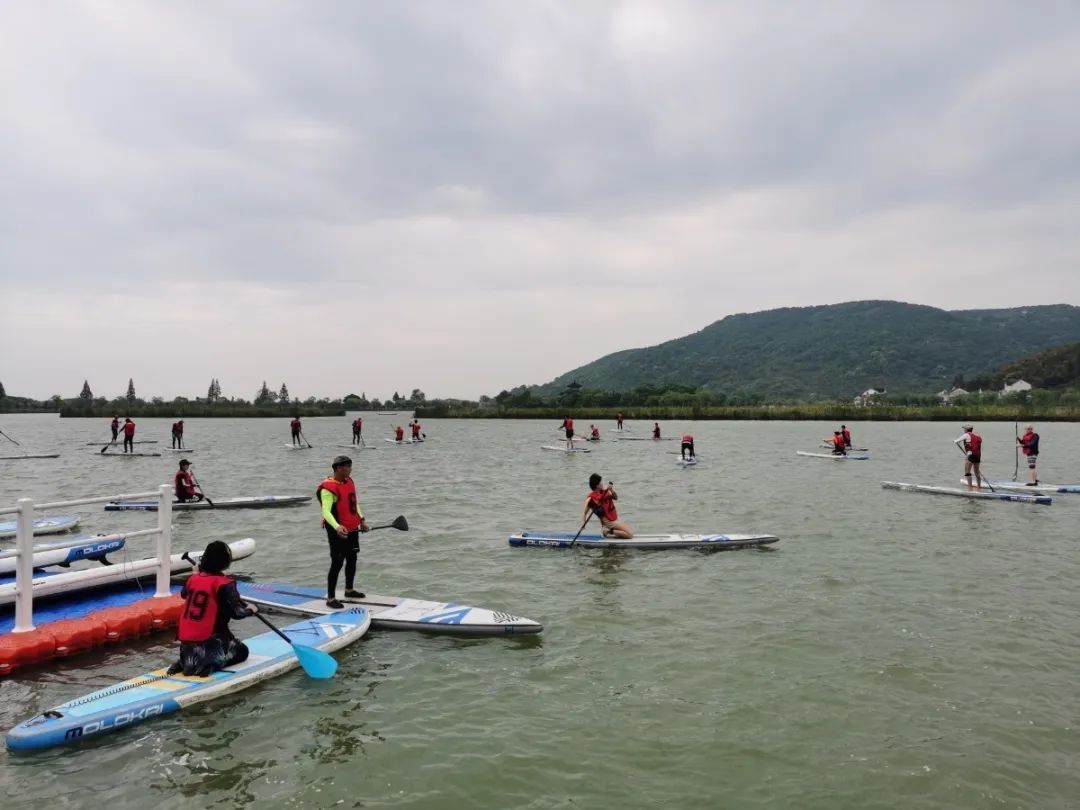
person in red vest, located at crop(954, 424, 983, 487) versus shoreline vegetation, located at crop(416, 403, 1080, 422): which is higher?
shoreline vegetation, located at crop(416, 403, 1080, 422)

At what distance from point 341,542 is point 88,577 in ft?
13.8

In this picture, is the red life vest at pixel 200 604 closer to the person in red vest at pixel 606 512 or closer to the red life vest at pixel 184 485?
the person in red vest at pixel 606 512

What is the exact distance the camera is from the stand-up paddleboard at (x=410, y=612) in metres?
10.4

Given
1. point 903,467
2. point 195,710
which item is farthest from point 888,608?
point 903,467

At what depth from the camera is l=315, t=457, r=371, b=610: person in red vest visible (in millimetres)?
10727

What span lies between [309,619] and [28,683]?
3.43 meters

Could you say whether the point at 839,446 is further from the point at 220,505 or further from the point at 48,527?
the point at 48,527

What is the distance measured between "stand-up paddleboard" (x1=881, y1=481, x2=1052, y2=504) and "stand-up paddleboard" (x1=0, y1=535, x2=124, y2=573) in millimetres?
25833

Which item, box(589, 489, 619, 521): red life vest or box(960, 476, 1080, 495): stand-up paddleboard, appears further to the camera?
box(960, 476, 1080, 495): stand-up paddleboard

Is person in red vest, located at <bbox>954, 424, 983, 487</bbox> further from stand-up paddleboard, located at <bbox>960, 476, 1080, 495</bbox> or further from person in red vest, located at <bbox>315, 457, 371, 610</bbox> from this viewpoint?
person in red vest, located at <bbox>315, 457, 371, 610</bbox>

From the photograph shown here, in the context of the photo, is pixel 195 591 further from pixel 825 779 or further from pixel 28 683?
pixel 825 779

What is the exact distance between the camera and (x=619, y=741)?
23.6 feet

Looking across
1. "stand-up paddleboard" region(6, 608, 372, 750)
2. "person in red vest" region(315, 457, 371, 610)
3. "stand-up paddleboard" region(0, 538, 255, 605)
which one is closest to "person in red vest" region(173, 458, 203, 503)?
"stand-up paddleboard" region(0, 538, 255, 605)

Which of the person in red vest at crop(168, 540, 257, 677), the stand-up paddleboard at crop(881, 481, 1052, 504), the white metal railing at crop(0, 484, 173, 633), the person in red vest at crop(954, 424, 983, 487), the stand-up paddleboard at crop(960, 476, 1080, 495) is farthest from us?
the stand-up paddleboard at crop(960, 476, 1080, 495)
